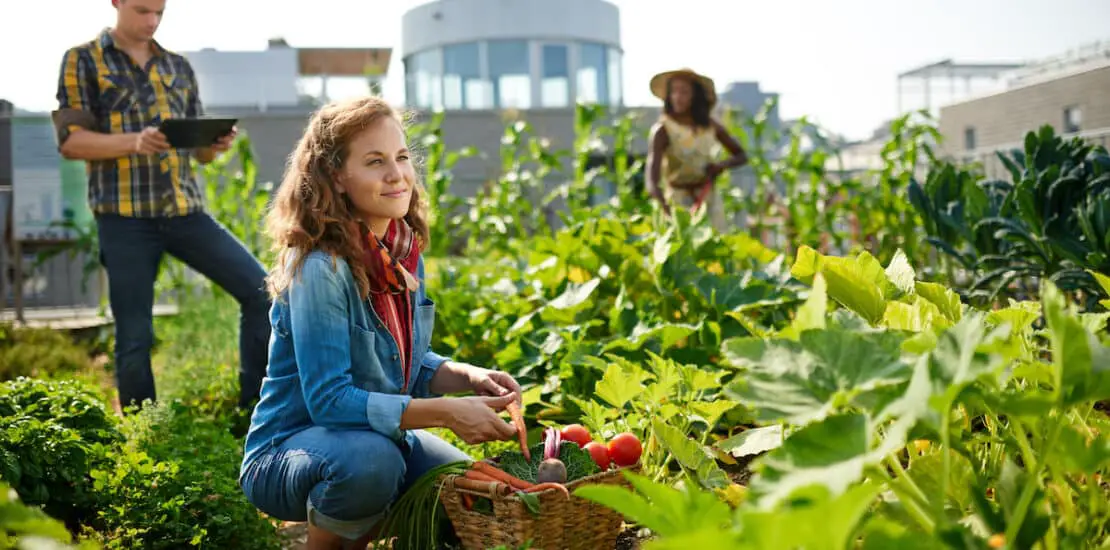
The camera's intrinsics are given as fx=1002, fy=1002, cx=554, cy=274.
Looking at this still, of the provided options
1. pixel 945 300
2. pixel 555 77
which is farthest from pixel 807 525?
pixel 555 77

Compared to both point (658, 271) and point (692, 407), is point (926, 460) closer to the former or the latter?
point (692, 407)

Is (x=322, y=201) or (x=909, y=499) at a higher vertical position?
(x=322, y=201)

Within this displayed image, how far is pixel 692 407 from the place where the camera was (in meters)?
2.25

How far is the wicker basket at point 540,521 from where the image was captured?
1.81 metres

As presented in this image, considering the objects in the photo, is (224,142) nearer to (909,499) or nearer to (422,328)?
(422,328)

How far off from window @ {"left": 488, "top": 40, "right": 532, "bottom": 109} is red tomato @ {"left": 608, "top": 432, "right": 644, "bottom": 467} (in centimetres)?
1742

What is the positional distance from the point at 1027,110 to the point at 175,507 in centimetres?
2109

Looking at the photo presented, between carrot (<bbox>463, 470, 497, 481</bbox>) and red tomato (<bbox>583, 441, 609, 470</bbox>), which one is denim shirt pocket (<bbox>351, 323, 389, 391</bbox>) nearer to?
carrot (<bbox>463, 470, 497, 481</bbox>)

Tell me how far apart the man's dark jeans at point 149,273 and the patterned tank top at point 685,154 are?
281cm

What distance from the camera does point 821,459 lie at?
950 mm

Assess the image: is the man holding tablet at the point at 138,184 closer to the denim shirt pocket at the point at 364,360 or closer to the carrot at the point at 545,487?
the denim shirt pocket at the point at 364,360

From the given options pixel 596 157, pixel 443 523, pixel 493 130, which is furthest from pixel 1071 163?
pixel 493 130

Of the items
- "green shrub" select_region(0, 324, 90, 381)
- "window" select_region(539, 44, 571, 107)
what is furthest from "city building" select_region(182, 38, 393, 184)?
"green shrub" select_region(0, 324, 90, 381)

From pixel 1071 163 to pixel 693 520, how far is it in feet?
7.67
